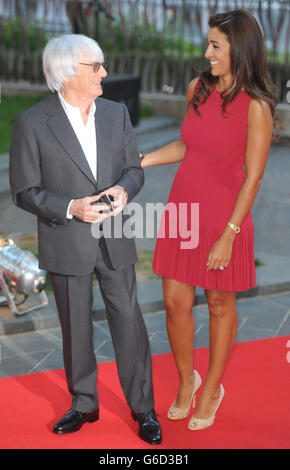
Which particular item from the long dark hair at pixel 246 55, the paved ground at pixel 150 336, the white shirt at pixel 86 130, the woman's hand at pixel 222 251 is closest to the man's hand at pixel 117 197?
the white shirt at pixel 86 130

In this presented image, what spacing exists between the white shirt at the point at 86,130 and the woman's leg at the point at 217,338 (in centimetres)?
90

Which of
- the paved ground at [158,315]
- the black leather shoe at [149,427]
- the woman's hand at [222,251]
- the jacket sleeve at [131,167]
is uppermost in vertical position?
the jacket sleeve at [131,167]

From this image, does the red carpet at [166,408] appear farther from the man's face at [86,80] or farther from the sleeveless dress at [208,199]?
the man's face at [86,80]

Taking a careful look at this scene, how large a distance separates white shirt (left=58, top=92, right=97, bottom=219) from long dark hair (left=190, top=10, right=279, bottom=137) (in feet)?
2.00

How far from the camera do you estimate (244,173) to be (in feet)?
12.5

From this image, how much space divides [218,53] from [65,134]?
781 mm

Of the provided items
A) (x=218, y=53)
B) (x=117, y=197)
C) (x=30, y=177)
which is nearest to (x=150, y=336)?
(x=117, y=197)

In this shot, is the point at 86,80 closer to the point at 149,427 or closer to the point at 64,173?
the point at 64,173

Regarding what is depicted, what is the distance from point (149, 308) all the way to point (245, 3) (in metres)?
8.27

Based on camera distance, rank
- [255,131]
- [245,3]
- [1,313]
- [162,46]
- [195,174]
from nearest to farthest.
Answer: [255,131], [195,174], [1,313], [245,3], [162,46]

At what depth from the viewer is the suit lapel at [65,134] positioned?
355 centimetres

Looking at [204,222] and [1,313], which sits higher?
[204,222]
